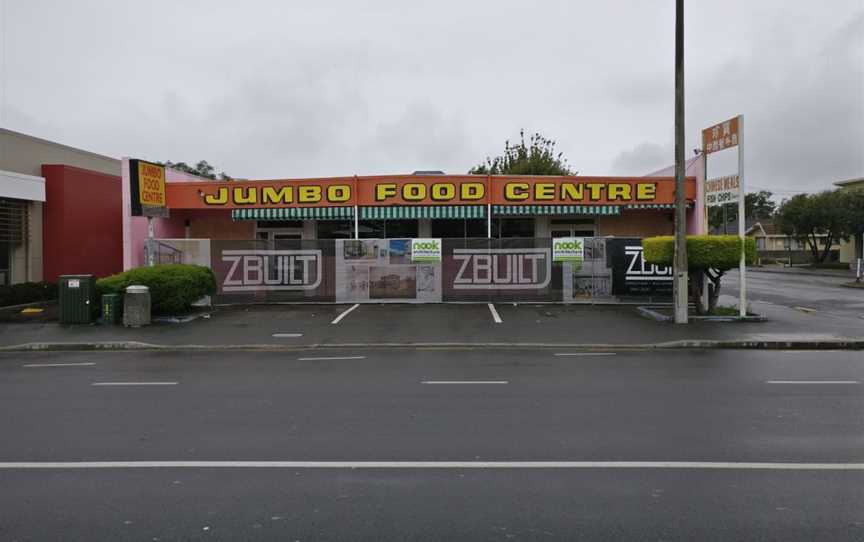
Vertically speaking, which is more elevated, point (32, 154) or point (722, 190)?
point (32, 154)

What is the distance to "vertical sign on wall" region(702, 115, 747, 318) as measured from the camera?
52.3 ft

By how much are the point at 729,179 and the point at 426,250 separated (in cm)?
839

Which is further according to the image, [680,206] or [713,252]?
[713,252]

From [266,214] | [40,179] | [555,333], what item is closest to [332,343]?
[555,333]

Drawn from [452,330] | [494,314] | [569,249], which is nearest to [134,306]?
[452,330]

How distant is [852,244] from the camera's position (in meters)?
55.2

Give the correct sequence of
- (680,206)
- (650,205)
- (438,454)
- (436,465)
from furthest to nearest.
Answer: (650,205) → (680,206) → (438,454) → (436,465)

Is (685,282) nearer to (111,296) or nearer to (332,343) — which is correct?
(332,343)

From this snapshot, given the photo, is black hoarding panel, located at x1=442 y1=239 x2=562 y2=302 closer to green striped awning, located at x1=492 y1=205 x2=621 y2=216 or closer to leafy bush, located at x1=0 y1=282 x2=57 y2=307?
green striped awning, located at x1=492 y1=205 x2=621 y2=216

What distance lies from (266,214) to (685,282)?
1359 centimetres

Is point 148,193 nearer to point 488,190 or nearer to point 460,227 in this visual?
point 460,227

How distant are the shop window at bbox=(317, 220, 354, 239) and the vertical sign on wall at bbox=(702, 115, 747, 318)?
12.6 metres

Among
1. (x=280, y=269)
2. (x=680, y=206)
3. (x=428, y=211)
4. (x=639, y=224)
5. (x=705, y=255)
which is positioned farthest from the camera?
(x=639, y=224)

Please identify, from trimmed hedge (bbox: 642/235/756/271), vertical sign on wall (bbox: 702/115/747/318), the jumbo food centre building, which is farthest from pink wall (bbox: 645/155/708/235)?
trimmed hedge (bbox: 642/235/756/271)
